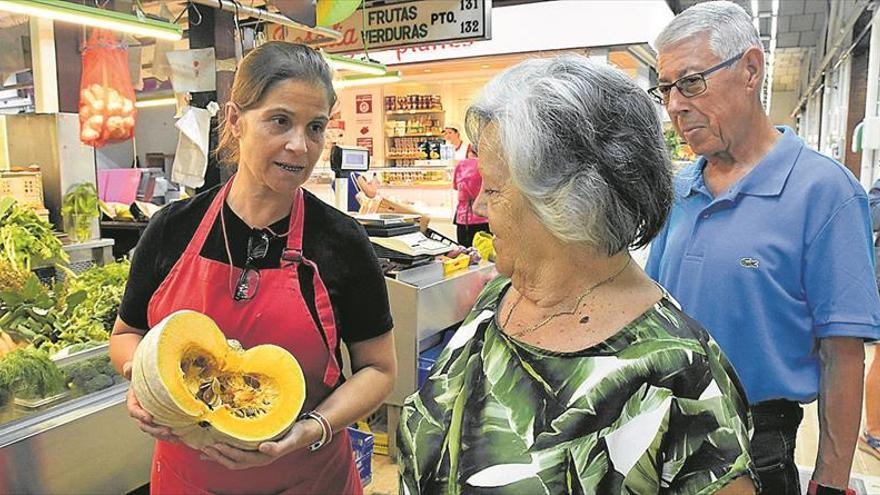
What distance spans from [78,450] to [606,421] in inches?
71.8

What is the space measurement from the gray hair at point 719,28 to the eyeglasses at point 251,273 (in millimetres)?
1140

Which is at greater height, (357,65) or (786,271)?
A: (357,65)

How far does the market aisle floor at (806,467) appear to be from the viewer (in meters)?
3.53

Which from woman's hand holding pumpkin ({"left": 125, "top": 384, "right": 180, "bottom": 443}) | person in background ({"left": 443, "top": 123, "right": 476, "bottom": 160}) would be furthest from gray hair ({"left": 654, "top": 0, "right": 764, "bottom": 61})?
person in background ({"left": 443, "top": 123, "right": 476, "bottom": 160})

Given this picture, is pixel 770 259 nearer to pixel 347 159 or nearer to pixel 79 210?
pixel 347 159

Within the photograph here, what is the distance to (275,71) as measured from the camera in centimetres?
161

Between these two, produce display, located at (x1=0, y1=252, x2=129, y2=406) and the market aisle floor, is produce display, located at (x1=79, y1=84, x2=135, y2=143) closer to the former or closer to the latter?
produce display, located at (x1=0, y1=252, x2=129, y2=406)

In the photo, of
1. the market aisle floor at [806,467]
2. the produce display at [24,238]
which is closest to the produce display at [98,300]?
the produce display at [24,238]

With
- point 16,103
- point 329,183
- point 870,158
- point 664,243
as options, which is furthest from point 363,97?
point 664,243

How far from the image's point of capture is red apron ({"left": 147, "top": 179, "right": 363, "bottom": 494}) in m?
1.65

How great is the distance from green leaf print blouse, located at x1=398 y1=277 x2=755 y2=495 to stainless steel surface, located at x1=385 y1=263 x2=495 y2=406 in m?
2.45

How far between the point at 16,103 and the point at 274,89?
10316 millimetres

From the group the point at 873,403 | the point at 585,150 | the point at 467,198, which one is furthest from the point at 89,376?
the point at 467,198

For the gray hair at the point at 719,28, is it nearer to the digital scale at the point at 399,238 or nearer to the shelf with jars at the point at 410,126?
the digital scale at the point at 399,238
